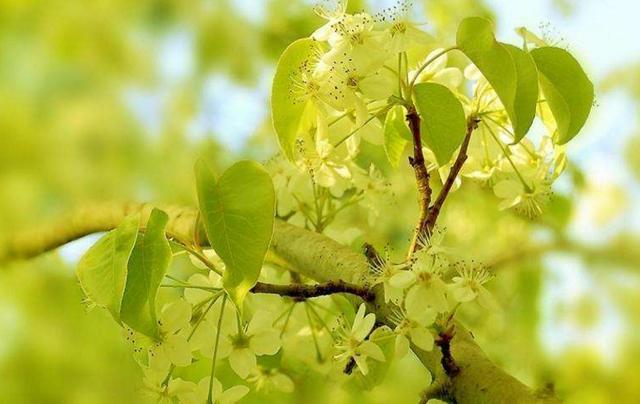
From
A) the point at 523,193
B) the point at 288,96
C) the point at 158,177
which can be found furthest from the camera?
the point at 158,177

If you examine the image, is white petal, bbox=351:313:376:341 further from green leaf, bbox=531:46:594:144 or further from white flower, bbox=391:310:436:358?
green leaf, bbox=531:46:594:144

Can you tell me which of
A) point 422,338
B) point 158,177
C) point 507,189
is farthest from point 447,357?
point 158,177

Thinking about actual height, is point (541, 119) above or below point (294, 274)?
above

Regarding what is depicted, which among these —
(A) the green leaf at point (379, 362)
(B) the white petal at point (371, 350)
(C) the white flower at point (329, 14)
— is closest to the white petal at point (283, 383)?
(A) the green leaf at point (379, 362)

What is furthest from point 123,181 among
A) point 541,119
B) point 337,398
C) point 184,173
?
point 541,119

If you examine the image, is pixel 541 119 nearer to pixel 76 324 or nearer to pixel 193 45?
pixel 76 324

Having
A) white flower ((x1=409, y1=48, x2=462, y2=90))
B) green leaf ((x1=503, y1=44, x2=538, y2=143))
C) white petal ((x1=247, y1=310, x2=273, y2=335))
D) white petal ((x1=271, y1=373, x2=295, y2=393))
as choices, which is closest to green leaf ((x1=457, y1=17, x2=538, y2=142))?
green leaf ((x1=503, y1=44, x2=538, y2=143))

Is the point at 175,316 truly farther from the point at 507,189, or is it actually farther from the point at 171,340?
the point at 507,189
